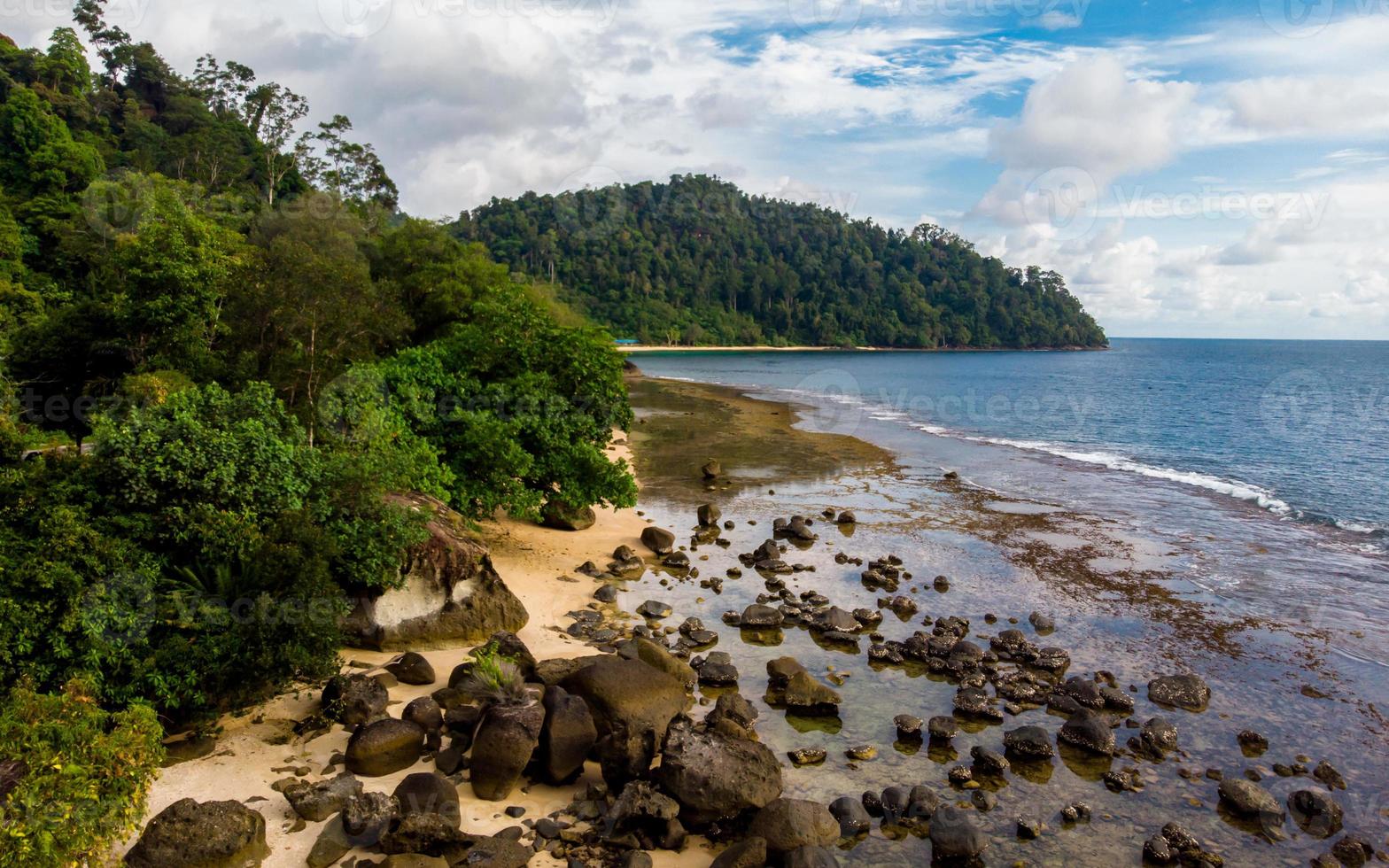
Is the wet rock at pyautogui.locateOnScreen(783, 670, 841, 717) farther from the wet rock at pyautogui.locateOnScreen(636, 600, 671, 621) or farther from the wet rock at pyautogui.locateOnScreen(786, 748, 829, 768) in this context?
the wet rock at pyautogui.locateOnScreen(636, 600, 671, 621)

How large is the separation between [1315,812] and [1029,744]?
3817 millimetres

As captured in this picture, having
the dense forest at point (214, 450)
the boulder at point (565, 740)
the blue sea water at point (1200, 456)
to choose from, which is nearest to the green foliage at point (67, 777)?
the dense forest at point (214, 450)

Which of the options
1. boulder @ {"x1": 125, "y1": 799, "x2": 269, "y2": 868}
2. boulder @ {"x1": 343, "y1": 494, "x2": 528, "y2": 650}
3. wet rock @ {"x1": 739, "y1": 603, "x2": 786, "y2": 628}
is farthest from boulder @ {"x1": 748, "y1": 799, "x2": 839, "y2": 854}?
boulder @ {"x1": 343, "y1": 494, "x2": 528, "y2": 650}

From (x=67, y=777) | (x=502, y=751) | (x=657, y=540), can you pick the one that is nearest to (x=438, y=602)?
(x=502, y=751)

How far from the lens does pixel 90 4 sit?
92.9 metres

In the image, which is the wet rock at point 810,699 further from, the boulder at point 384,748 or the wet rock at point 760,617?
the boulder at point 384,748

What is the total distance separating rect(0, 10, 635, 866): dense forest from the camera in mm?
10633

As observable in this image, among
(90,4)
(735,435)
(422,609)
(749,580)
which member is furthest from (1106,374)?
(90,4)

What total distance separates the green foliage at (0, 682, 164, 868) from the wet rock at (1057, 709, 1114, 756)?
13199 mm

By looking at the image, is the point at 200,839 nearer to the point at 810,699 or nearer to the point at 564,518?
the point at 810,699

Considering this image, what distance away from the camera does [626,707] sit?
1215 cm

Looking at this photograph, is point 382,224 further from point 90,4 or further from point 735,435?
point 90,4

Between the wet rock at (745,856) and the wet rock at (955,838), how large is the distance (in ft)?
Answer: 7.71

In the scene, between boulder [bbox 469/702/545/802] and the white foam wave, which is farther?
the white foam wave
